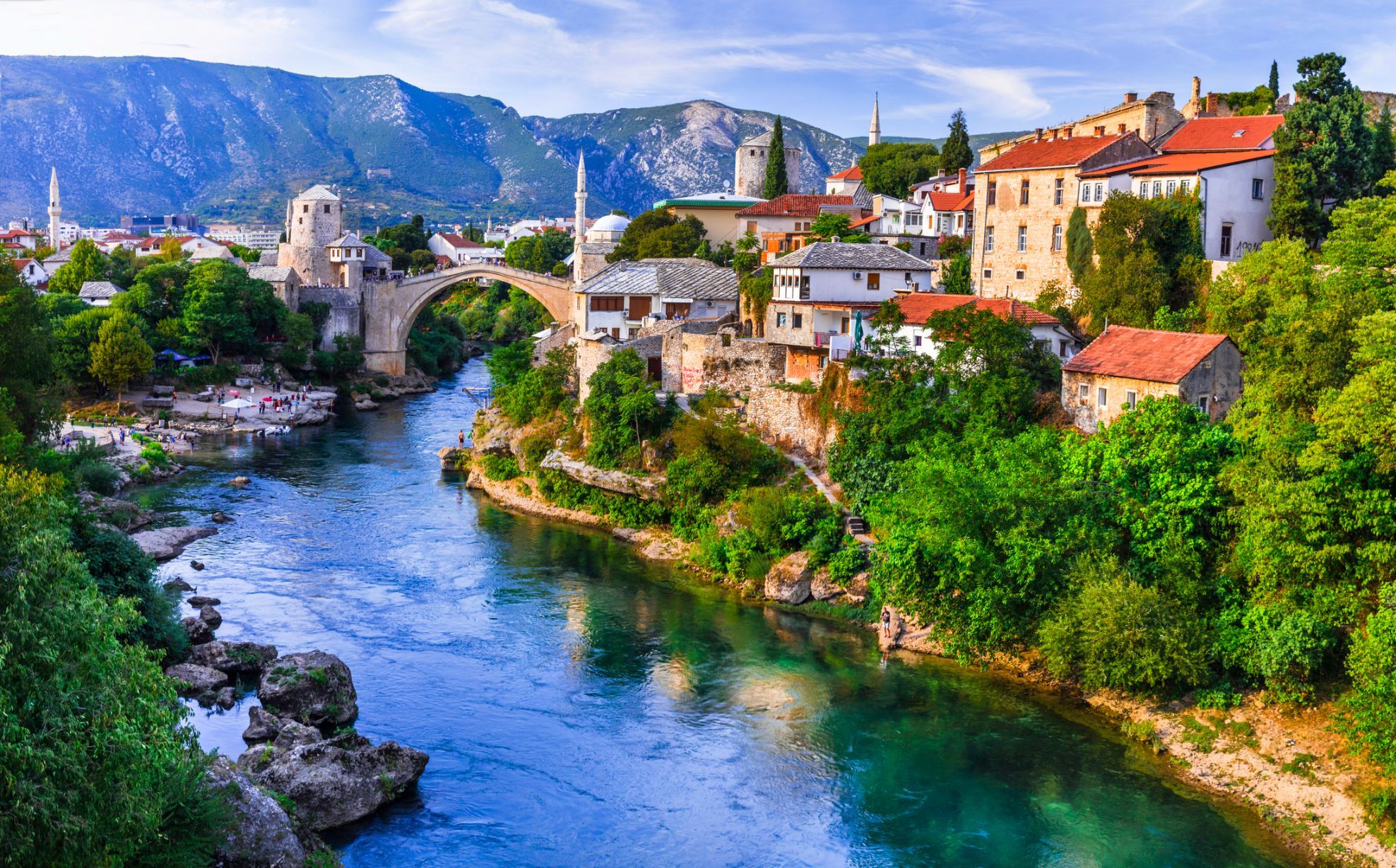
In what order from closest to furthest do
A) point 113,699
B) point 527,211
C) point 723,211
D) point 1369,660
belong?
point 113,699
point 1369,660
point 723,211
point 527,211

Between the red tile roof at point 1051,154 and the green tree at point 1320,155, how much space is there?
4.59 metres

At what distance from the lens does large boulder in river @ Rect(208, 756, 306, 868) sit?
13.7 metres

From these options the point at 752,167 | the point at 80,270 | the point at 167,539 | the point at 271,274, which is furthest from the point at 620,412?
the point at 80,270

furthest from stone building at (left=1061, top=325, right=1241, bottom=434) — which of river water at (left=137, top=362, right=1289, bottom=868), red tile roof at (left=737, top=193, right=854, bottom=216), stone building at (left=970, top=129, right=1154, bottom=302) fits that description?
red tile roof at (left=737, top=193, right=854, bottom=216)

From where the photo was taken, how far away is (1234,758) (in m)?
17.8

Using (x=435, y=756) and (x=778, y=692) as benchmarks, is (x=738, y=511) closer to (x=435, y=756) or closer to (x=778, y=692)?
(x=778, y=692)

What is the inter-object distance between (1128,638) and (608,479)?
16.1 meters

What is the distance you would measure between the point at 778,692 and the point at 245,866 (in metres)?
9.72

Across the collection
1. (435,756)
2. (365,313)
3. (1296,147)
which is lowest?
(435,756)

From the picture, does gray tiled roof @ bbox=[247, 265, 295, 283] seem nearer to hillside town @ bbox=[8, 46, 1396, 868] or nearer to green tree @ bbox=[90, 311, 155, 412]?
green tree @ bbox=[90, 311, 155, 412]

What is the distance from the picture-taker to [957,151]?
174 feet

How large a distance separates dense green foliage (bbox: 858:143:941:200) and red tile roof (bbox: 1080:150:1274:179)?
20.4 m

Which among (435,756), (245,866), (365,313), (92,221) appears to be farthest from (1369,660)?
(92,221)

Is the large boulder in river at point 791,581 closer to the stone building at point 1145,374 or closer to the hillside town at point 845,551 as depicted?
the hillside town at point 845,551
